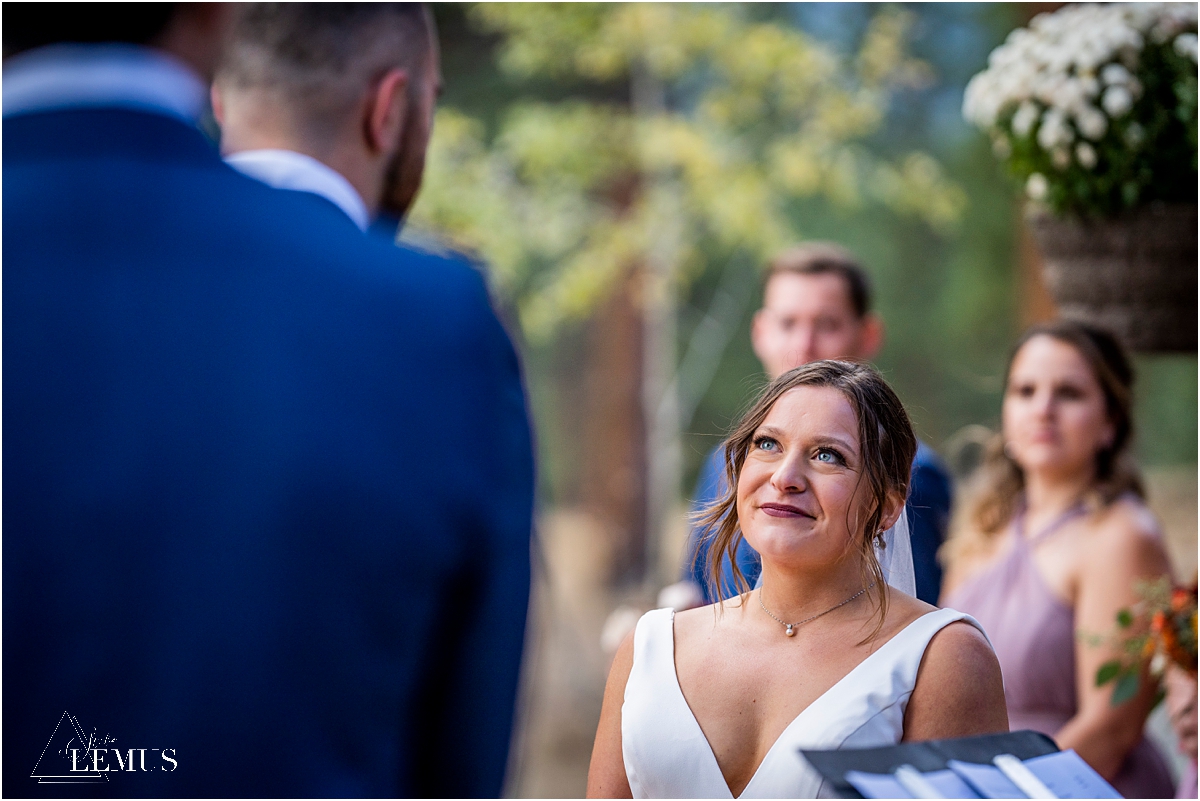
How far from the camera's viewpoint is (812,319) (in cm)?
333

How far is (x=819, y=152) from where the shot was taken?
7086 millimetres

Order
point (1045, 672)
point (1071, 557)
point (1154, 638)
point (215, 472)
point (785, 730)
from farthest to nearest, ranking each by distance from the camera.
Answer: point (1071, 557) → point (1045, 672) → point (1154, 638) → point (785, 730) → point (215, 472)

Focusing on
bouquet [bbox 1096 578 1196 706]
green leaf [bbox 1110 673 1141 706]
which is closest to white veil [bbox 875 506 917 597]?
bouquet [bbox 1096 578 1196 706]

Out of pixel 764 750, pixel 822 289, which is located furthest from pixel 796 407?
pixel 822 289

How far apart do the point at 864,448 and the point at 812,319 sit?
5.78 ft

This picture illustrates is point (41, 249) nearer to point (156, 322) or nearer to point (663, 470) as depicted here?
point (156, 322)

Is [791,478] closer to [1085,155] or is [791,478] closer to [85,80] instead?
[85,80]

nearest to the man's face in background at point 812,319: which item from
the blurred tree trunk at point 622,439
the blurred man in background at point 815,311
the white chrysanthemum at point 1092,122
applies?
the blurred man in background at point 815,311

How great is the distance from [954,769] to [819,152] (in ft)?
20.3

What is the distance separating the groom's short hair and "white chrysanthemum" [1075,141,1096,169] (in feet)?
6.23

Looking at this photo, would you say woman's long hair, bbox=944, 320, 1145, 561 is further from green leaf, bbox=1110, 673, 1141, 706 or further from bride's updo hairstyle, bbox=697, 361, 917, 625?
bride's updo hairstyle, bbox=697, 361, 917, 625

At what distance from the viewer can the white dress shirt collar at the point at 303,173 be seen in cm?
129

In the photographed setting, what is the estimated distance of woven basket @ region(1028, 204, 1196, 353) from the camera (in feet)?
9.02

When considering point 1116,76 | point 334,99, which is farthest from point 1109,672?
point 334,99
